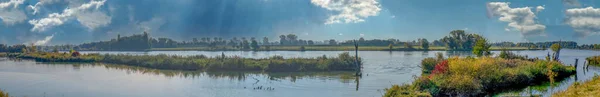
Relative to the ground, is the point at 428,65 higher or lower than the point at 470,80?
lower

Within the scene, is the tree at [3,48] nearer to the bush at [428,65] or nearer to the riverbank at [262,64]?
the riverbank at [262,64]

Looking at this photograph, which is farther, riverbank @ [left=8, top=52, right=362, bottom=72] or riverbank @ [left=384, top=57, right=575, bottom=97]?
riverbank @ [left=8, top=52, right=362, bottom=72]

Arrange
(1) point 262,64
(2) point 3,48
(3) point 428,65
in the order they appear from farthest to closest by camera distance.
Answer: (2) point 3,48 → (1) point 262,64 → (3) point 428,65

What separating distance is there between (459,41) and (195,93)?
10558 centimetres

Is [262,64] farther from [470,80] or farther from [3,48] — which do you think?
[3,48]

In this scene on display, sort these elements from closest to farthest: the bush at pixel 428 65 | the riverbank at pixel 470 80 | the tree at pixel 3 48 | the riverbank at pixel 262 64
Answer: the riverbank at pixel 470 80 → the bush at pixel 428 65 → the riverbank at pixel 262 64 → the tree at pixel 3 48

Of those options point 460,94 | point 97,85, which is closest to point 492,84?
point 460,94

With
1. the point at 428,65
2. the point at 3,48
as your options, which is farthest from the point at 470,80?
the point at 3,48

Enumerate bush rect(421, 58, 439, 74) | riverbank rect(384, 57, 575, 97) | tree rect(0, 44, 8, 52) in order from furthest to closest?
tree rect(0, 44, 8, 52) → bush rect(421, 58, 439, 74) → riverbank rect(384, 57, 575, 97)

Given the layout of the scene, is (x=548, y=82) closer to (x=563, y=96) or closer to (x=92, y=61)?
(x=563, y=96)

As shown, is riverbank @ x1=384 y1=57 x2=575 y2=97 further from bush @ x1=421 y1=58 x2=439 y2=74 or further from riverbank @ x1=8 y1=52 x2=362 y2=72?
riverbank @ x1=8 y1=52 x2=362 y2=72

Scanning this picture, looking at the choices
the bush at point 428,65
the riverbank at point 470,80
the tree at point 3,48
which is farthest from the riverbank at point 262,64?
the tree at point 3,48

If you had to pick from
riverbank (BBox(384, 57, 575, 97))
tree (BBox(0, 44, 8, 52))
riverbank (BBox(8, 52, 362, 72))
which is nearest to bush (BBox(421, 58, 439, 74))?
riverbank (BBox(8, 52, 362, 72))

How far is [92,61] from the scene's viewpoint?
67.8 metres
